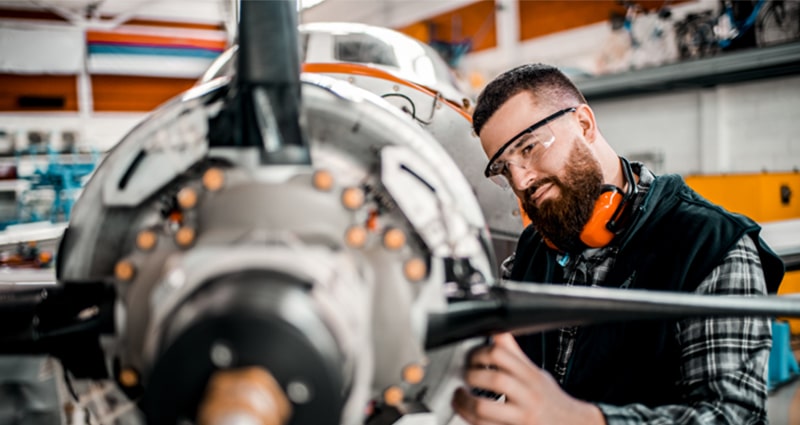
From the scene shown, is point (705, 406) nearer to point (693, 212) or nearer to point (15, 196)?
point (693, 212)

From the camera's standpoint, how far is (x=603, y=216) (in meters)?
1.31

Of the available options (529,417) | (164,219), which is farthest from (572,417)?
(164,219)

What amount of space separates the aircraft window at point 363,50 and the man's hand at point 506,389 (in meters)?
1.64

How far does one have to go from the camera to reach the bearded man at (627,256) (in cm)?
110

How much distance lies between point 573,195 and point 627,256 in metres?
0.17

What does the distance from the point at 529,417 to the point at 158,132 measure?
0.54 meters

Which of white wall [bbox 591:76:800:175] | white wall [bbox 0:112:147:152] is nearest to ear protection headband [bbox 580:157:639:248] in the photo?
white wall [bbox 591:76:800:175]

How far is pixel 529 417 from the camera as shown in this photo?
0.73 metres

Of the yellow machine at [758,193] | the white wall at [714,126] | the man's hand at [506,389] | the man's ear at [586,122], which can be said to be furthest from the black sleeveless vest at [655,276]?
the white wall at [714,126]

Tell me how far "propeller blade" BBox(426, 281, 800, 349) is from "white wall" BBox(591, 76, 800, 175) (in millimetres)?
6219

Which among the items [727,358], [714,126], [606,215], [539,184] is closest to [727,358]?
[727,358]

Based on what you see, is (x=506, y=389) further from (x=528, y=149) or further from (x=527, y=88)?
(x=527, y=88)

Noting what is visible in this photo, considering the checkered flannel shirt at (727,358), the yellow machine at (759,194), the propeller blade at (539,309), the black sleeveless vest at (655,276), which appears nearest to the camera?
the propeller blade at (539,309)

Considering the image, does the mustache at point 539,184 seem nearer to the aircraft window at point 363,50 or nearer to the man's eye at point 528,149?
the man's eye at point 528,149
